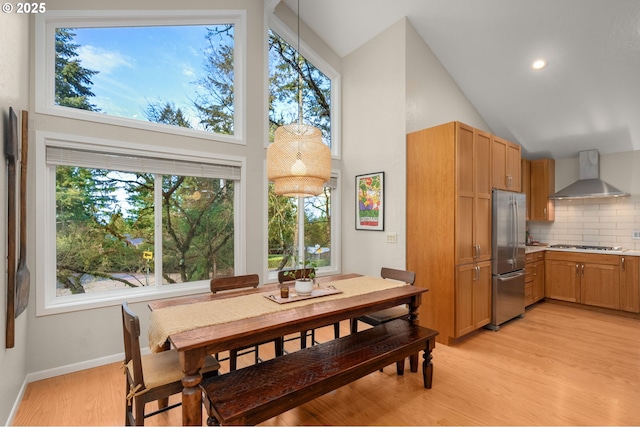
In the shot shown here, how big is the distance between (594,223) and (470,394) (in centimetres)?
426

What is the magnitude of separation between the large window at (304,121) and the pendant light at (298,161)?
4.69ft

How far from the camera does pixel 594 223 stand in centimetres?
485

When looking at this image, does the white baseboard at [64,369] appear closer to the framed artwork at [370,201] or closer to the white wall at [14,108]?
the white wall at [14,108]

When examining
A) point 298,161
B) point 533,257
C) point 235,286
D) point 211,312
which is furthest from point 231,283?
point 533,257

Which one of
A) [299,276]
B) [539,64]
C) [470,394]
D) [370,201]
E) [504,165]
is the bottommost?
[470,394]

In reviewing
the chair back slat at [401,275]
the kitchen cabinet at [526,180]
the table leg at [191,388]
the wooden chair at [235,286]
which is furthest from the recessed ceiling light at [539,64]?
the table leg at [191,388]

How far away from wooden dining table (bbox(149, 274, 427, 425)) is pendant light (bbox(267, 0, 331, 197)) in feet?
2.83

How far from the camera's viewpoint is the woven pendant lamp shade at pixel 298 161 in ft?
7.36

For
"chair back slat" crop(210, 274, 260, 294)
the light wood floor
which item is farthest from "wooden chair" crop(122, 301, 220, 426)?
"chair back slat" crop(210, 274, 260, 294)

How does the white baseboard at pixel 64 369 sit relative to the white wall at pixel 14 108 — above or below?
below

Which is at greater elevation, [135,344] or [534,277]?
[135,344]

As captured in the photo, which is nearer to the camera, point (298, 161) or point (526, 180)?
point (298, 161)

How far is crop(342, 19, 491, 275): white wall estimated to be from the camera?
372 centimetres

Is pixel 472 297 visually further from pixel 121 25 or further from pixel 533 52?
pixel 121 25
